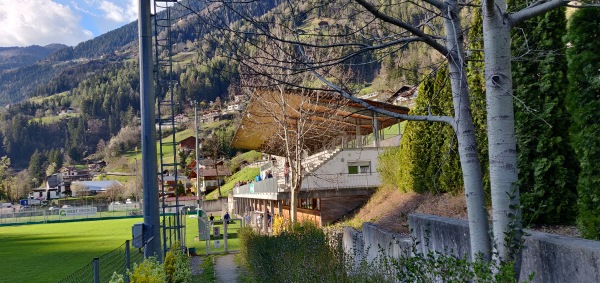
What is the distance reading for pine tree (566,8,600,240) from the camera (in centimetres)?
662

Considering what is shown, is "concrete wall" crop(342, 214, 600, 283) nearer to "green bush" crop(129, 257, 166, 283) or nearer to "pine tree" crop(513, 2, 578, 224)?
"pine tree" crop(513, 2, 578, 224)

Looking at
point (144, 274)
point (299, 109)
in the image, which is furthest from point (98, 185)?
point (144, 274)

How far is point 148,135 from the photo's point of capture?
35.3 ft

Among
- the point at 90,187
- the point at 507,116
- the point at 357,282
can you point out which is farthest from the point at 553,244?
the point at 90,187

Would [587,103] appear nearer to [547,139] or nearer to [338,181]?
[547,139]

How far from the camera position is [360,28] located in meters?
5.05

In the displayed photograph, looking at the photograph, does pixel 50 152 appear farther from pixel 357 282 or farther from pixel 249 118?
pixel 357 282

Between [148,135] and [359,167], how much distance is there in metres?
18.4

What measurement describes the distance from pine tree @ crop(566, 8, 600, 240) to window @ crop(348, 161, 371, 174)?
21.0 metres

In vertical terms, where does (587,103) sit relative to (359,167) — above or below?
above

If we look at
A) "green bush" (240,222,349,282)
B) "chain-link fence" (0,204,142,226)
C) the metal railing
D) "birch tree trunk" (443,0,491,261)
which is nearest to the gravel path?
"green bush" (240,222,349,282)

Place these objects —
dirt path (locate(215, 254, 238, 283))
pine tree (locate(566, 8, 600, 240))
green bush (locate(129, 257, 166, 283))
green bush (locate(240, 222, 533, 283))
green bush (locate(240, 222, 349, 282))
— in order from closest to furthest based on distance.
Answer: green bush (locate(240, 222, 533, 283)) < pine tree (locate(566, 8, 600, 240)) < green bush (locate(129, 257, 166, 283)) < green bush (locate(240, 222, 349, 282)) < dirt path (locate(215, 254, 238, 283))

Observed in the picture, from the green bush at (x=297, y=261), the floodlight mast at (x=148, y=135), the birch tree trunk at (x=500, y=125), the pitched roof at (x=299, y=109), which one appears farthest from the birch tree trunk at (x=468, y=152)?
the pitched roof at (x=299, y=109)

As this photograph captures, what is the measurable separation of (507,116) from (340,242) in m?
8.97
